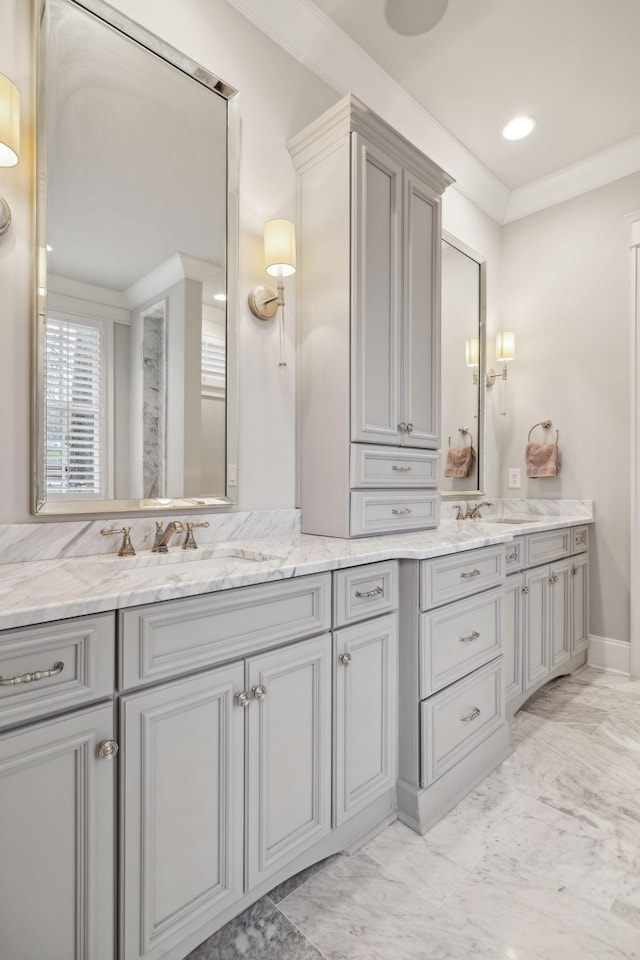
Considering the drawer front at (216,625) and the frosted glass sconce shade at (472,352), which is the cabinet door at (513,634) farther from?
the frosted glass sconce shade at (472,352)

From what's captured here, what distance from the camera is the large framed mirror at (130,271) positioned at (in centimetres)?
146

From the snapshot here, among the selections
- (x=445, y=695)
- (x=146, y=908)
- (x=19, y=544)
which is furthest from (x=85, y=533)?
(x=445, y=695)

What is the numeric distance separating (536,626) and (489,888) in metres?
1.37

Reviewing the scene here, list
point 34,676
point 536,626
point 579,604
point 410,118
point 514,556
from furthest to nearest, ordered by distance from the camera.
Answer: point 579,604
point 410,118
point 536,626
point 514,556
point 34,676

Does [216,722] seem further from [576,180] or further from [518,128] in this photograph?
[576,180]

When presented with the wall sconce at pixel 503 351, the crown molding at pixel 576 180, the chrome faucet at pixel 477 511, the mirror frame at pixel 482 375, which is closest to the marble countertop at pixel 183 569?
the chrome faucet at pixel 477 511

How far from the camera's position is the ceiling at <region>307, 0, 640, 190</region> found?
6.98ft

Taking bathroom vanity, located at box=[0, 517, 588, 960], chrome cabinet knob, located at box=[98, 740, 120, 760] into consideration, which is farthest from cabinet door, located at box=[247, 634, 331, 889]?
chrome cabinet knob, located at box=[98, 740, 120, 760]

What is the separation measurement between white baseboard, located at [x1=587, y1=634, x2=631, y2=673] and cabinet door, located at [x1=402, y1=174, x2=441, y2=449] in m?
1.80

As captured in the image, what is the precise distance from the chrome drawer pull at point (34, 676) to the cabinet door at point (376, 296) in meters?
1.30

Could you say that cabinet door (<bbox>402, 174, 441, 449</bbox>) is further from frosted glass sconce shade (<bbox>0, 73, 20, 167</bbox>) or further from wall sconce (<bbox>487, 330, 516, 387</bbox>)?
frosted glass sconce shade (<bbox>0, 73, 20, 167</bbox>)

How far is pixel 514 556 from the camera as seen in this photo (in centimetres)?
238

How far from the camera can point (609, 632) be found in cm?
308

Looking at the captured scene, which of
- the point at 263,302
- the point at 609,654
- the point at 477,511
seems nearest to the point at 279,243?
the point at 263,302
